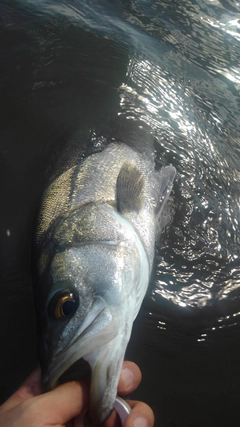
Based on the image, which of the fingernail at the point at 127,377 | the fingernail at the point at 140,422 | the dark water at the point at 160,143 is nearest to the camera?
the fingernail at the point at 140,422

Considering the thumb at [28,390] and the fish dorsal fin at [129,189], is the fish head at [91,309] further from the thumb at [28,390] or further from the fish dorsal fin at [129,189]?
the fish dorsal fin at [129,189]

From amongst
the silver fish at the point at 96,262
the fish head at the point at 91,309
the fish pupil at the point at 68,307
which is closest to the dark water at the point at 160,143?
the silver fish at the point at 96,262

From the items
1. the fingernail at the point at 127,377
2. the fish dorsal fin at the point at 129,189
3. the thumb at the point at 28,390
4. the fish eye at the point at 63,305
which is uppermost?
the fish dorsal fin at the point at 129,189

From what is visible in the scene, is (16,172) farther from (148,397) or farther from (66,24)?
(66,24)

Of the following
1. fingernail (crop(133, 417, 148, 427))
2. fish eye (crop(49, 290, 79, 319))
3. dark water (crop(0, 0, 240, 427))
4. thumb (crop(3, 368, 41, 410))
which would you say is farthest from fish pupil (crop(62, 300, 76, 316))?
dark water (crop(0, 0, 240, 427))

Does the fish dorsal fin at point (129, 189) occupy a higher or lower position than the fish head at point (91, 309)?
higher

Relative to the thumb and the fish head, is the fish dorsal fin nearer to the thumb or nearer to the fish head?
the fish head
